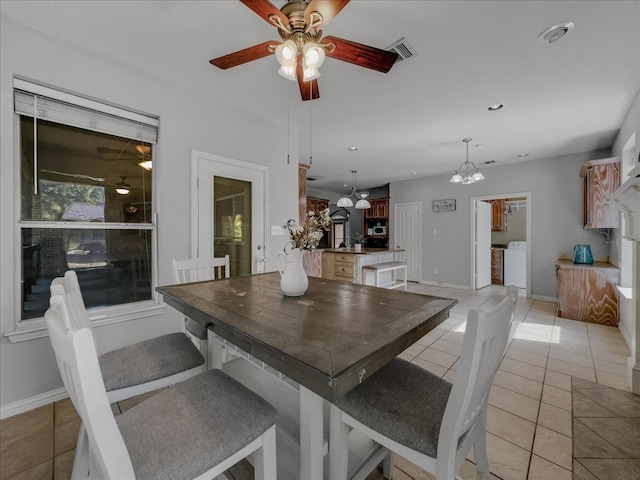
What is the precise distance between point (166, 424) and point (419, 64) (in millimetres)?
2796

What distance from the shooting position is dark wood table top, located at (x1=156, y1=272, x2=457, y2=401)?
2.61ft

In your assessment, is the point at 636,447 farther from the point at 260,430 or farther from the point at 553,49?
the point at 553,49

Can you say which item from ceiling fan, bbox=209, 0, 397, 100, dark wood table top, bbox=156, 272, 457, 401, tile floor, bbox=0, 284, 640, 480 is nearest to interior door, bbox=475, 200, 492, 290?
tile floor, bbox=0, 284, 640, 480

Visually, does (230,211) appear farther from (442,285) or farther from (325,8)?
(442,285)

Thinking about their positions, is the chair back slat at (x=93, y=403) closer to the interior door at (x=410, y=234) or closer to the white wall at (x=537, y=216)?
the white wall at (x=537, y=216)

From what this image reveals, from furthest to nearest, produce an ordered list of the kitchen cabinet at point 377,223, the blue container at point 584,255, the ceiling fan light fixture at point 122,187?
the kitchen cabinet at point 377,223 → the blue container at point 584,255 → the ceiling fan light fixture at point 122,187

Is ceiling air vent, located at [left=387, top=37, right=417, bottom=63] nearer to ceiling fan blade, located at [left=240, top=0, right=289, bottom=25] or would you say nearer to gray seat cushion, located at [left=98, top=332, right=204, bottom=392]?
ceiling fan blade, located at [left=240, top=0, right=289, bottom=25]

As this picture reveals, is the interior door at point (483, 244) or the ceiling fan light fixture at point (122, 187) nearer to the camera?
the ceiling fan light fixture at point (122, 187)

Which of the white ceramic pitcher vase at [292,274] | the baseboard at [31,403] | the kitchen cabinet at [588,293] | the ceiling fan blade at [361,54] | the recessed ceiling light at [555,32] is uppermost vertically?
the recessed ceiling light at [555,32]

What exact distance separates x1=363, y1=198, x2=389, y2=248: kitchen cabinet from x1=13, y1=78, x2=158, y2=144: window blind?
5949 mm

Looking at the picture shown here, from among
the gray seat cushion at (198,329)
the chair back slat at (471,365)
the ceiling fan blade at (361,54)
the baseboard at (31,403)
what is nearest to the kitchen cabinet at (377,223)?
the ceiling fan blade at (361,54)

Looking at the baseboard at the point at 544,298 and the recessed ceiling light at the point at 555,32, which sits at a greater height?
the recessed ceiling light at the point at 555,32

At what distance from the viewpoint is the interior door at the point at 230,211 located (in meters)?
2.73

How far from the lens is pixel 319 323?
1.13m
